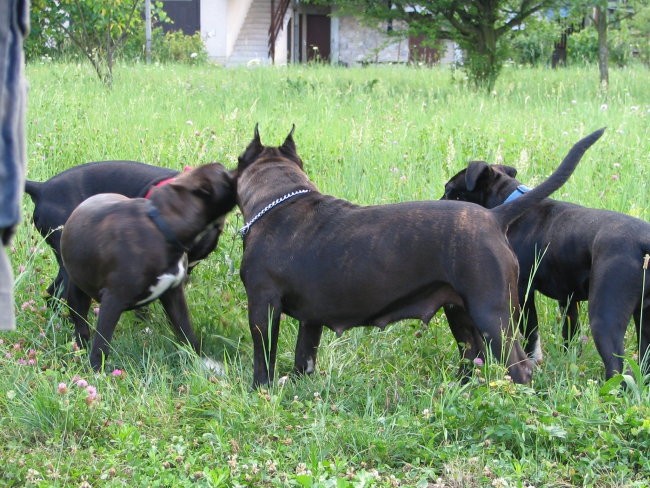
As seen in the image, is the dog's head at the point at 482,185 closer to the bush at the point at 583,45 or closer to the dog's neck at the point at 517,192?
the dog's neck at the point at 517,192

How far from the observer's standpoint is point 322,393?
450 centimetres

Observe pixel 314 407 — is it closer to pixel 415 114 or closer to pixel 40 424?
pixel 40 424

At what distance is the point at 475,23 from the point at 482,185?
9121mm

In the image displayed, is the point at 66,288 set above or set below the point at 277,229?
below

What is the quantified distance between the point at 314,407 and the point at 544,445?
108cm

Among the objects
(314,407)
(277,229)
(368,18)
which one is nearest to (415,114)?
(368,18)

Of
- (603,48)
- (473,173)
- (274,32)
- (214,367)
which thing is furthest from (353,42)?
(214,367)

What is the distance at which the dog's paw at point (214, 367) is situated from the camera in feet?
15.6

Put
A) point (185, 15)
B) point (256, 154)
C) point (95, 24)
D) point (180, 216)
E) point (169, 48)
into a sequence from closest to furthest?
point (180, 216) < point (256, 154) < point (95, 24) < point (169, 48) < point (185, 15)

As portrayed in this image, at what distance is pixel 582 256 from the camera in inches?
189

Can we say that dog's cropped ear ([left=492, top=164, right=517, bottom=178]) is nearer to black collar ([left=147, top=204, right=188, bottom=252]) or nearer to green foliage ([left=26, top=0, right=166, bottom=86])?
black collar ([left=147, top=204, right=188, bottom=252])

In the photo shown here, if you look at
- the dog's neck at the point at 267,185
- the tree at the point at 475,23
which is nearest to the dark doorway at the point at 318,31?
the tree at the point at 475,23

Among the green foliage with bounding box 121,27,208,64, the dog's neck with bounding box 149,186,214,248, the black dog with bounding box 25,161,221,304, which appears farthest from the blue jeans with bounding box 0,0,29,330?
the green foliage with bounding box 121,27,208,64

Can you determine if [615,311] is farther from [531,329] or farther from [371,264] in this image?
[371,264]
